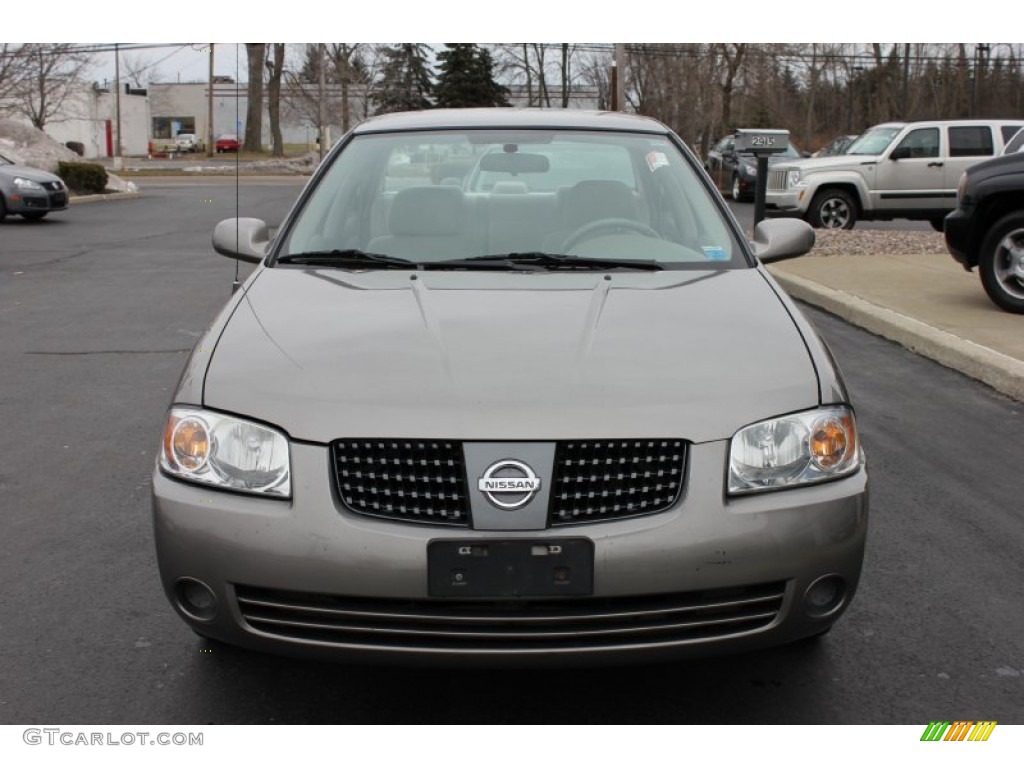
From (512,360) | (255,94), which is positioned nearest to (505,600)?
(512,360)

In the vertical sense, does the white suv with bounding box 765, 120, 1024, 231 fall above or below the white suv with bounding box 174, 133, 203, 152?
below

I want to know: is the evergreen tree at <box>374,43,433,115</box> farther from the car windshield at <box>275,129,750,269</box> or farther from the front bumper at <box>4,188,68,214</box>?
the car windshield at <box>275,129,750,269</box>

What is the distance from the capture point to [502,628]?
8.93 feet

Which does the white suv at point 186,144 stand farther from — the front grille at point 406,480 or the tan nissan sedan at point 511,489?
the front grille at point 406,480

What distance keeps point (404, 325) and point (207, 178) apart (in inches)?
1602

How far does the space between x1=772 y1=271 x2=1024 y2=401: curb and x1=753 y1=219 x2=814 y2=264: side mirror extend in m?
2.84

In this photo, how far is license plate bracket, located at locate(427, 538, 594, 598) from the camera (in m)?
2.67

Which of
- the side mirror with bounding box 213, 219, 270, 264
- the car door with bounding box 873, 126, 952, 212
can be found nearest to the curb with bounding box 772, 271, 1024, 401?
the side mirror with bounding box 213, 219, 270, 264

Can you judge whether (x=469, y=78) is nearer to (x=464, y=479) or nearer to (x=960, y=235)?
(x=960, y=235)

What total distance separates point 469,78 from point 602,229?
2323 inches

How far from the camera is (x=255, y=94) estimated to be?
2223 inches

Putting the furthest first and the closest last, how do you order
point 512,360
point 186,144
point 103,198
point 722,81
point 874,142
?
point 186,144 < point 722,81 < point 103,198 < point 874,142 < point 512,360

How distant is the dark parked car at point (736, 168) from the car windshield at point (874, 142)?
3.08 metres
